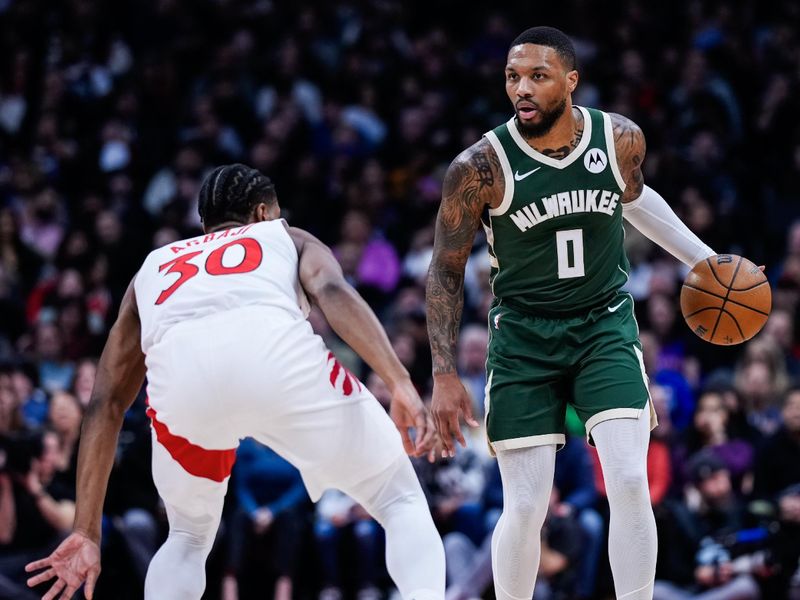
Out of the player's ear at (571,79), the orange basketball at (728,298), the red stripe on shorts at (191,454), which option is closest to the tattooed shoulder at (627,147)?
the player's ear at (571,79)

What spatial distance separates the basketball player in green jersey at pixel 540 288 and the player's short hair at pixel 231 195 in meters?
0.85

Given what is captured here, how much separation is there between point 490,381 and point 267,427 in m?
1.08

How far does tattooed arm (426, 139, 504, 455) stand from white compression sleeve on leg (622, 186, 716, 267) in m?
0.77

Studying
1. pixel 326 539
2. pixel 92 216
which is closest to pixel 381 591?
pixel 326 539

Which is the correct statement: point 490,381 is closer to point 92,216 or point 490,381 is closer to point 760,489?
point 760,489

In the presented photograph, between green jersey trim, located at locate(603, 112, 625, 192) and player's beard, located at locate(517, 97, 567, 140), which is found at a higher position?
player's beard, located at locate(517, 97, 567, 140)

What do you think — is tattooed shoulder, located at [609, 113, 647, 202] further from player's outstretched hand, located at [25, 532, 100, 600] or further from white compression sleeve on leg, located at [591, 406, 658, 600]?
player's outstretched hand, located at [25, 532, 100, 600]

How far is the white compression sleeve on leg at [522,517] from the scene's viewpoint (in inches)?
199

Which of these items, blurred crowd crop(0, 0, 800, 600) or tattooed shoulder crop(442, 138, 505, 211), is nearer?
tattooed shoulder crop(442, 138, 505, 211)

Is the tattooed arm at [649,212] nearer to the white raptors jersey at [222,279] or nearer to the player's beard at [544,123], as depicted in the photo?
the player's beard at [544,123]

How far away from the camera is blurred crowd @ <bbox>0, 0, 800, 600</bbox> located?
8.62m

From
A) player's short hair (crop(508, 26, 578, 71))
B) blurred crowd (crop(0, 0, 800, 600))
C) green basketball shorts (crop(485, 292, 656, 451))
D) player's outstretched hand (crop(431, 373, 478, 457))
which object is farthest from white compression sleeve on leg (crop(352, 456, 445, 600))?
blurred crowd (crop(0, 0, 800, 600))

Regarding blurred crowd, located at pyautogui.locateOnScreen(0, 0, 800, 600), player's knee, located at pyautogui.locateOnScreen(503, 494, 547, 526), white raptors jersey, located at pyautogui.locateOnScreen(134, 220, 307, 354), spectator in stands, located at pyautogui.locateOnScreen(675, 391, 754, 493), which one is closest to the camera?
white raptors jersey, located at pyautogui.locateOnScreen(134, 220, 307, 354)

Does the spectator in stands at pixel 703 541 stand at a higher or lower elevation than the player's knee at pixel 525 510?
lower
